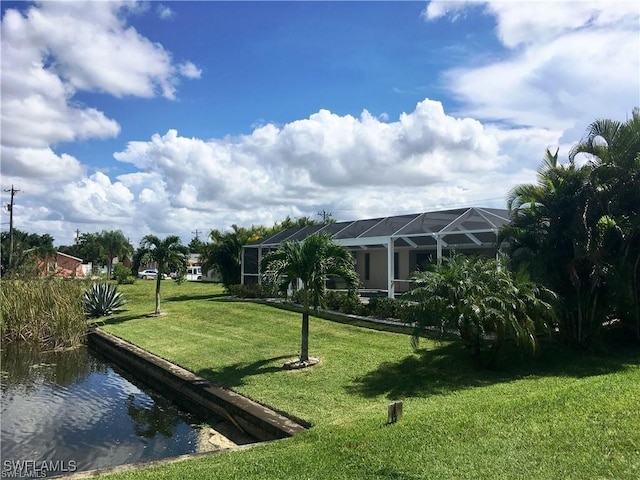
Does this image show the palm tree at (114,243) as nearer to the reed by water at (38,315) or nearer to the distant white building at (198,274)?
the distant white building at (198,274)

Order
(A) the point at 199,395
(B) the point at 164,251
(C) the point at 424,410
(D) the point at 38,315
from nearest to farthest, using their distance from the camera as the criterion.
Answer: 1. (C) the point at 424,410
2. (A) the point at 199,395
3. (D) the point at 38,315
4. (B) the point at 164,251

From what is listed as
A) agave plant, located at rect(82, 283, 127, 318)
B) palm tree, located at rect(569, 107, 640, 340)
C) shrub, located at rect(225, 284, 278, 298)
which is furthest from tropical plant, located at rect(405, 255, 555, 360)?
agave plant, located at rect(82, 283, 127, 318)

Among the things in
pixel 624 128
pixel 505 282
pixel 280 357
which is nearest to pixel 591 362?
pixel 505 282

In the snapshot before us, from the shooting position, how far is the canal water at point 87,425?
754cm

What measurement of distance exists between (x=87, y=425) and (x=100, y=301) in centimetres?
1454

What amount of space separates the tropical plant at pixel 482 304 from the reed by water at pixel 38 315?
1224cm

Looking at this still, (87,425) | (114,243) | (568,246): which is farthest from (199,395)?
(114,243)

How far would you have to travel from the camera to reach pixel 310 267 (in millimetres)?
11023

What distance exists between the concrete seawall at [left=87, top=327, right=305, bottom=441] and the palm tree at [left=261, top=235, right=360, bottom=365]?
7.28ft

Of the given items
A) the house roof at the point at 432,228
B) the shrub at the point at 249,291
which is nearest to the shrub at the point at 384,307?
the house roof at the point at 432,228

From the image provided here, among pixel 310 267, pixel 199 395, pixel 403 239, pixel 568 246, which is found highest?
pixel 403 239

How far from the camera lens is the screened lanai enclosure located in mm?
15992

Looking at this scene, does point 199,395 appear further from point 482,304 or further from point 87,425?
point 482,304

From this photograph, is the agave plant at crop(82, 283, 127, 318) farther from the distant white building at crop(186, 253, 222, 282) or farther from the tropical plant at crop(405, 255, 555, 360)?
the distant white building at crop(186, 253, 222, 282)
